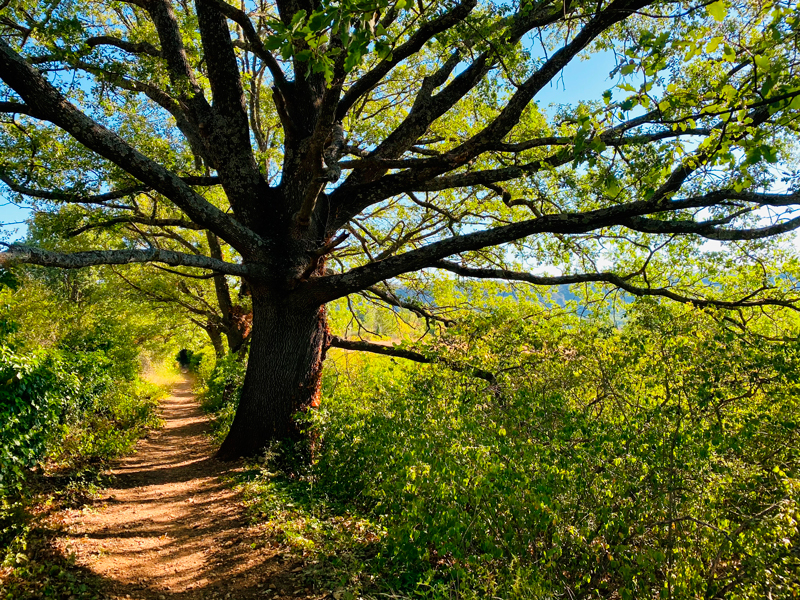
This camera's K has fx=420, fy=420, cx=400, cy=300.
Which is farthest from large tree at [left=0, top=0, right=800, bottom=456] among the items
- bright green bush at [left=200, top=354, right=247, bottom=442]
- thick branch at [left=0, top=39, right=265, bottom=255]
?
bright green bush at [left=200, top=354, right=247, bottom=442]

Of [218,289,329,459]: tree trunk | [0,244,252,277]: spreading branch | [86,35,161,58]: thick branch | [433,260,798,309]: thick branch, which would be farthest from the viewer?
[218,289,329,459]: tree trunk

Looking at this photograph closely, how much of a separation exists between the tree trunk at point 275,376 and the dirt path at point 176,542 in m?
0.78

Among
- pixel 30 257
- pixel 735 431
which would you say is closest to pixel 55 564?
pixel 30 257

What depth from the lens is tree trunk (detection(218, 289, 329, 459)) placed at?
6.82 meters

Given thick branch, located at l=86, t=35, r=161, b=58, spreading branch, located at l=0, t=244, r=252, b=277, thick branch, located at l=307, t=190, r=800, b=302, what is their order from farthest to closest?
thick branch, located at l=86, t=35, r=161, b=58 < thick branch, located at l=307, t=190, r=800, b=302 < spreading branch, located at l=0, t=244, r=252, b=277

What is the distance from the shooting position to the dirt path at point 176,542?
3.82 m

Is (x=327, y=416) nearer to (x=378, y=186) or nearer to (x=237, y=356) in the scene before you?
(x=378, y=186)

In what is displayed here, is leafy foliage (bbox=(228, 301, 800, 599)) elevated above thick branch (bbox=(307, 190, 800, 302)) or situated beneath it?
situated beneath

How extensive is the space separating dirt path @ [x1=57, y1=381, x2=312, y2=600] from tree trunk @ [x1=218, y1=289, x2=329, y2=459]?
0.78 m

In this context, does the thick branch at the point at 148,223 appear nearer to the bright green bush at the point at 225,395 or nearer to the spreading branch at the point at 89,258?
the spreading branch at the point at 89,258

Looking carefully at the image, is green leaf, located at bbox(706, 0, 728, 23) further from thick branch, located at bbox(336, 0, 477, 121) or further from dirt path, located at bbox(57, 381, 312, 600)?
dirt path, located at bbox(57, 381, 312, 600)

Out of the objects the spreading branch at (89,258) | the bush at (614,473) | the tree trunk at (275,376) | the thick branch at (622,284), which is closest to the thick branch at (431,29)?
the spreading branch at (89,258)

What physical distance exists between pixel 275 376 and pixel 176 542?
8.50ft

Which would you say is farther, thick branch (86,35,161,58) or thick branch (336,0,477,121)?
thick branch (86,35,161,58)
